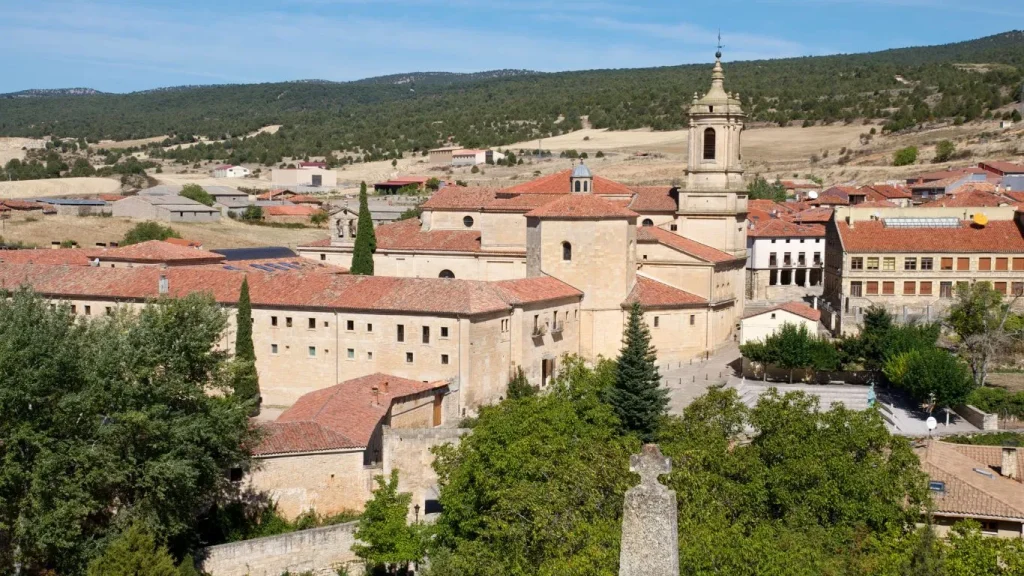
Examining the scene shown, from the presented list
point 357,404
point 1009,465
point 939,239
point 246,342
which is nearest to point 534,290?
point 246,342

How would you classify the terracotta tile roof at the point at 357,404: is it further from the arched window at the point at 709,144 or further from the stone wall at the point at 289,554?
the arched window at the point at 709,144

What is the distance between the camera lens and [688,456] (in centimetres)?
2286

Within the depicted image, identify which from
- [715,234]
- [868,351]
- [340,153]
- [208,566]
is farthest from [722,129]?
[340,153]

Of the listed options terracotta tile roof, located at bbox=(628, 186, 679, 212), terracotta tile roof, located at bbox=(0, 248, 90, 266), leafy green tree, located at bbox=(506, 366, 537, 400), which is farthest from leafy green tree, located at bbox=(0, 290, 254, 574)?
terracotta tile roof, located at bbox=(628, 186, 679, 212)

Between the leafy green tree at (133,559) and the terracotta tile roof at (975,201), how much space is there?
1887 inches

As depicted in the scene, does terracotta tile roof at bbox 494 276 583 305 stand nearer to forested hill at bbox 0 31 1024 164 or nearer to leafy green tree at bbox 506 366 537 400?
leafy green tree at bbox 506 366 537 400

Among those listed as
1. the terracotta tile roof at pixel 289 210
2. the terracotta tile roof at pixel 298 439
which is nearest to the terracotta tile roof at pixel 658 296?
the terracotta tile roof at pixel 298 439

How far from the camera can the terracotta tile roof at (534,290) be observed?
4028 cm

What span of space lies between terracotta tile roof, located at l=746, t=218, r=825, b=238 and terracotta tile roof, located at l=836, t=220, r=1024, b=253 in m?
14.1

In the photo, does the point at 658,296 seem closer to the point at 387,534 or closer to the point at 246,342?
the point at 246,342

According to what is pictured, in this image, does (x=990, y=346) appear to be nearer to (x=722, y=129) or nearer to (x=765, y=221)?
(x=722, y=129)

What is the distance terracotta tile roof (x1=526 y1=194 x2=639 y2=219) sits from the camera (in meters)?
43.8

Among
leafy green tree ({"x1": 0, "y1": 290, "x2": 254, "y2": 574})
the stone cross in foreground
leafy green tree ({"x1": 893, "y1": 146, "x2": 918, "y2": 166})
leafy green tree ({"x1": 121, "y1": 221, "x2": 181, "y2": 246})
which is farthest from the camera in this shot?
leafy green tree ({"x1": 893, "y1": 146, "x2": 918, "y2": 166})

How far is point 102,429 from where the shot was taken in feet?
79.4
